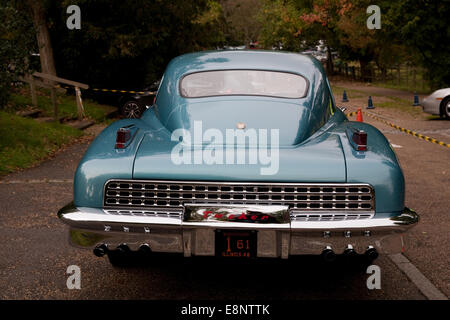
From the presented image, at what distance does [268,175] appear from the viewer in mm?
3637

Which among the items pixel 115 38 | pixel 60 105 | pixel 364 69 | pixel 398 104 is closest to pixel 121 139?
pixel 60 105

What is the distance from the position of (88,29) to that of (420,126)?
11.7 metres

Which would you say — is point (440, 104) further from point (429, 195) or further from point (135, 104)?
point (429, 195)

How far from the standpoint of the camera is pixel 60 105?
16969mm

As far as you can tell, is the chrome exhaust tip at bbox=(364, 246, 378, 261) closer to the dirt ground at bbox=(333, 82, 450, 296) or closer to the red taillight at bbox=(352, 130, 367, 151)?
the red taillight at bbox=(352, 130, 367, 151)

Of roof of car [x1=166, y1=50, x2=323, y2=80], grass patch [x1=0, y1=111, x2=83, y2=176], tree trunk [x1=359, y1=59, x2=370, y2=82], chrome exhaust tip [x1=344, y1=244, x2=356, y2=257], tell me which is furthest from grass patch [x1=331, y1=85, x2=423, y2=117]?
chrome exhaust tip [x1=344, y1=244, x2=356, y2=257]

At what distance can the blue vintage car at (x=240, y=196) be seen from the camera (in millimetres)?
3523

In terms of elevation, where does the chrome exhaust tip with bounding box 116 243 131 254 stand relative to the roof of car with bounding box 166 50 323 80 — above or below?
below

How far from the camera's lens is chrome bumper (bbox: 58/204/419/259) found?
3.49m

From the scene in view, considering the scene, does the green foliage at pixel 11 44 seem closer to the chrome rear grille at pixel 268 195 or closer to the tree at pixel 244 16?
the chrome rear grille at pixel 268 195

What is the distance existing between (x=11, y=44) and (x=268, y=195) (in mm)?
8001

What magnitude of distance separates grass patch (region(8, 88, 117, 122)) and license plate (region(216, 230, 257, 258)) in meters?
11.7

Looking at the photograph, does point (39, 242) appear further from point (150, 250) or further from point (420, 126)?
point (420, 126)

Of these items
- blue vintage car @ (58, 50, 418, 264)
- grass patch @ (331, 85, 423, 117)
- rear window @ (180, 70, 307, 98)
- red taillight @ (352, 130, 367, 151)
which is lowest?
grass patch @ (331, 85, 423, 117)
